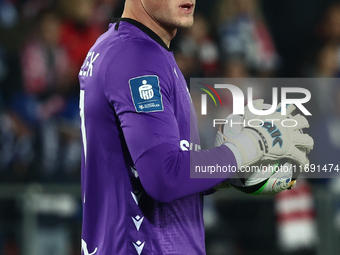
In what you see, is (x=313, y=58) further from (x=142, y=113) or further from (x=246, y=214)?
(x=142, y=113)

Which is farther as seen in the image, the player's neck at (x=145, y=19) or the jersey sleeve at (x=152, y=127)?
the player's neck at (x=145, y=19)

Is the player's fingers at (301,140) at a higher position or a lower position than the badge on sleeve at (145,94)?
lower

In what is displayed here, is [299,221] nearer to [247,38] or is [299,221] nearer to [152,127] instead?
[247,38]

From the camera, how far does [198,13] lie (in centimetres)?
683

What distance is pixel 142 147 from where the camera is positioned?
5.66 ft

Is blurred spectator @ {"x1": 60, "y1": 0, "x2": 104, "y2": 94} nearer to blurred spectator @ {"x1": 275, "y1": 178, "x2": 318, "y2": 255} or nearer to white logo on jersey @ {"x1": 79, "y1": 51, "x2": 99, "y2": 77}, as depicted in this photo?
blurred spectator @ {"x1": 275, "y1": 178, "x2": 318, "y2": 255}

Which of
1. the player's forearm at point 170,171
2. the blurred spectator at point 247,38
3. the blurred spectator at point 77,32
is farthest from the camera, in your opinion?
the blurred spectator at point 247,38

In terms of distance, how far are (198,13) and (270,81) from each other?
1.35m

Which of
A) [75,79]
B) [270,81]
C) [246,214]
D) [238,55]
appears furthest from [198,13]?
[246,214]

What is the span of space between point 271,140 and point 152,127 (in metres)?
0.47

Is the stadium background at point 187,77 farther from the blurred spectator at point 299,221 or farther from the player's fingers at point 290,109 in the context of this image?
the player's fingers at point 290,109

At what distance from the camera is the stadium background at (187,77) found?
4871 millimetres

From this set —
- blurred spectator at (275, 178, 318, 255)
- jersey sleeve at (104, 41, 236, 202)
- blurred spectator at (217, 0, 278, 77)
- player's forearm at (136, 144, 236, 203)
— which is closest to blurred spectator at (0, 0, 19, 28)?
blurred spectator at (217, 0, 278, 77)

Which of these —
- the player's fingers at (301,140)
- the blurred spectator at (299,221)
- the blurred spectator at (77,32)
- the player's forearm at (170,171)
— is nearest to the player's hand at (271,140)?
the player's fingers at (301,140)
